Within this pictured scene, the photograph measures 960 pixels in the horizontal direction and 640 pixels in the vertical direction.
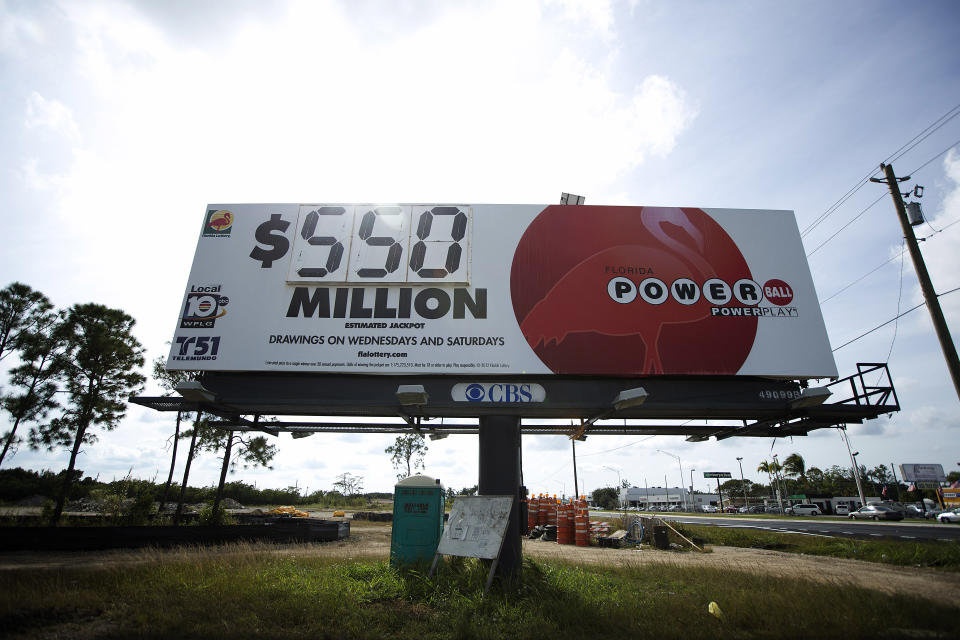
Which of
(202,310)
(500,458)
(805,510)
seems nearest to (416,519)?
(500,458)

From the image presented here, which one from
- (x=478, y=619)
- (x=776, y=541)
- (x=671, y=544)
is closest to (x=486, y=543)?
(x=478, y=619)

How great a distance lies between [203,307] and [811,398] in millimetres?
13683

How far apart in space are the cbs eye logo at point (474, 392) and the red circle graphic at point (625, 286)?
1532 mm

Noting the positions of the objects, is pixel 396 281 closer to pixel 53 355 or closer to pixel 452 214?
pixel 452 214

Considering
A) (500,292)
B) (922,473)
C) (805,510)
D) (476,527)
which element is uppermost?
(500,292)

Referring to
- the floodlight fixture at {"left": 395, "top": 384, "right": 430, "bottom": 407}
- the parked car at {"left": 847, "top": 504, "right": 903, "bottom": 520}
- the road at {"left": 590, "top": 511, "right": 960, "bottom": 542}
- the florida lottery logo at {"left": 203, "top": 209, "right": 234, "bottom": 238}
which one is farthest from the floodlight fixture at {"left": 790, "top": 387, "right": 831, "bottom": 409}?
the parked car at {"left": 847, "top": 504, "right": 903, "bottom": 520}

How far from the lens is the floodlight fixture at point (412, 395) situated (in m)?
9.46

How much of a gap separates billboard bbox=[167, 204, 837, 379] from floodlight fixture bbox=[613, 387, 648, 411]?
69cm

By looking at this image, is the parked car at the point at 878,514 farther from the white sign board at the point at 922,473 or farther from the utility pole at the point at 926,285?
the utility pole at the point at 926,285

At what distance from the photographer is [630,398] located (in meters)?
9.45

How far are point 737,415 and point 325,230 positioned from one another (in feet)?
35.5

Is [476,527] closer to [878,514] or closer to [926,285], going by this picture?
[926,285]

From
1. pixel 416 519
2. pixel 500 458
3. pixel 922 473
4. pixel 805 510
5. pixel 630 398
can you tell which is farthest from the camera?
pixel 922 473

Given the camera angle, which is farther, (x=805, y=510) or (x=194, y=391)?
(x=805, y=510)
